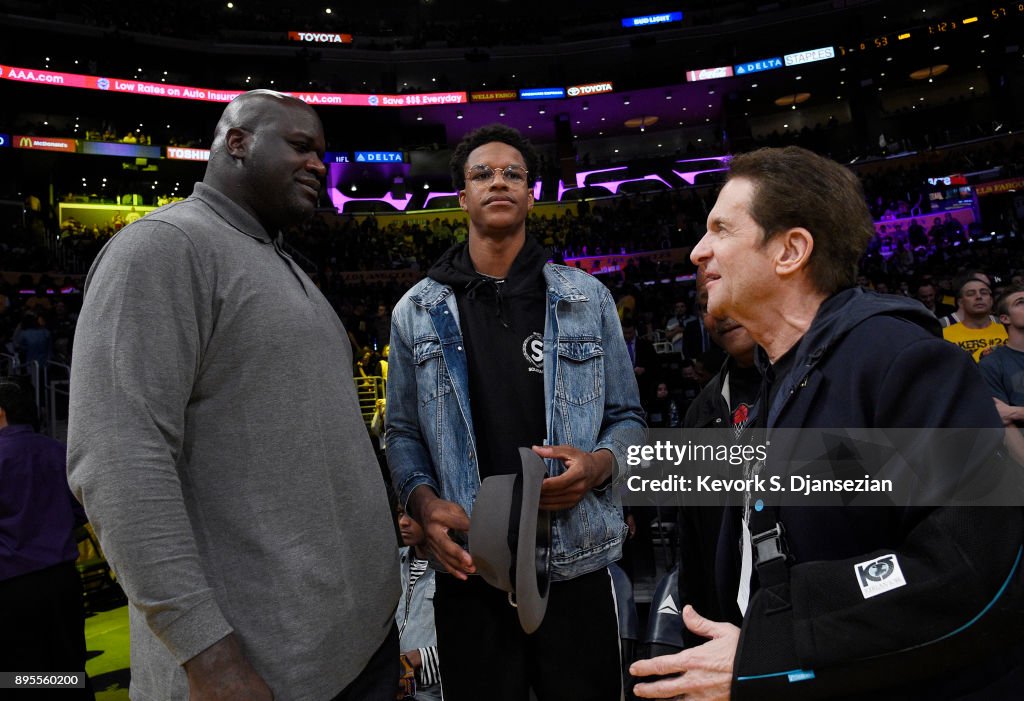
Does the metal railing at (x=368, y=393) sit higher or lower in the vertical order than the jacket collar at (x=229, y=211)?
lower

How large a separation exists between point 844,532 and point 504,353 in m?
1.17

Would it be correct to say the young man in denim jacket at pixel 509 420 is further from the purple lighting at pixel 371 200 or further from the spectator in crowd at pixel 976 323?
the purple lighting at pixel 371 200

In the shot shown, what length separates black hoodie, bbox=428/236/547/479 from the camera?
6.61 feet

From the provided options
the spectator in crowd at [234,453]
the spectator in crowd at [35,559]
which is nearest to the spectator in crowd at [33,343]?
the spectator in crowd at [35,559]

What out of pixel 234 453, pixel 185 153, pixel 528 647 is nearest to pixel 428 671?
pixel 528 647

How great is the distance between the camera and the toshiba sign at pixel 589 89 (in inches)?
1009

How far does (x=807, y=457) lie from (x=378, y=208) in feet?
91.6

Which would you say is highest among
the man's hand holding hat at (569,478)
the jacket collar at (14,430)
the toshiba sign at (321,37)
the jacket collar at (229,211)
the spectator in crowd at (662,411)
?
the toshiba sign at (321,37)

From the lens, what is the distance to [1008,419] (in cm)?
313

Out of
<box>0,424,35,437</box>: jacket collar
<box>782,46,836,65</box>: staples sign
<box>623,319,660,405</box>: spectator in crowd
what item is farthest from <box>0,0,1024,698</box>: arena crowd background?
<box>0,424,35,437</box>: jacket collar

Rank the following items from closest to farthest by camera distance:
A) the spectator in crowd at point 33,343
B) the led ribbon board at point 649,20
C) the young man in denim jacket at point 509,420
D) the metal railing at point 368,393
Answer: the young man in denim jacket at point 509,420
the spectator in crowd at point 33,343
the metal railing at point 368,393
the led ribbon board at point 649,20

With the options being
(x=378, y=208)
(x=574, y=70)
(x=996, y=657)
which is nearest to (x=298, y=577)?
(x=996, y=657)

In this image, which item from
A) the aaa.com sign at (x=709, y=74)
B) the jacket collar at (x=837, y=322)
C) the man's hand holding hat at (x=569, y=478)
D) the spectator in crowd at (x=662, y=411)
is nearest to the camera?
the jacket collar at (x=837, y=322)

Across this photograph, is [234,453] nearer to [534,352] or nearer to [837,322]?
[534,352]
